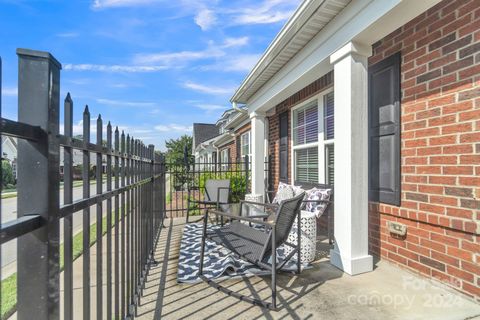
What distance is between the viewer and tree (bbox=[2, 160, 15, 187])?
28.2 inches

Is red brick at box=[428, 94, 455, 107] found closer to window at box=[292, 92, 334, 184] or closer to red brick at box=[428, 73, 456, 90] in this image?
red brick at box=[428, 73, 456, 90]

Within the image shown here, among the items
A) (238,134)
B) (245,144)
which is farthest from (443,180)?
(238,134)

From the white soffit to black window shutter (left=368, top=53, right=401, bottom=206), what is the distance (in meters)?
0.87

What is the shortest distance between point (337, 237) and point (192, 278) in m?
1.64

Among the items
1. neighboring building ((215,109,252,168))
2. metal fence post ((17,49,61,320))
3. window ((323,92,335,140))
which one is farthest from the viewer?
neighboring building ((215,109,252,168))

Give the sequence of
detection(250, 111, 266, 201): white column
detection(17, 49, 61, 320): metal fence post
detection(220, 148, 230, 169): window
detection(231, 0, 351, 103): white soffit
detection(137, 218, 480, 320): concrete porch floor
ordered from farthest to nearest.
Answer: detection(220, 148, 230, 169): window
detection(250, 111, 266, 201): white column
detection(231, 0, 351, 103): white soffit
detection(137, 218, 480, 320): concrete porch floor
detection(17, 49, 61, 320): metal fence post

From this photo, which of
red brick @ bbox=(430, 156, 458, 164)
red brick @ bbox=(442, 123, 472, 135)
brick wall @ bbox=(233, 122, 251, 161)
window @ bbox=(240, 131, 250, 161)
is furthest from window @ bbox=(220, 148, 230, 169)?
red brick @ bbox=(442, 123, 472, 135)

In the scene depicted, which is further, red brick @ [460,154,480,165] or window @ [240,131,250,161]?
window @ [240,131,250,161]

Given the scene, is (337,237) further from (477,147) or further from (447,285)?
(477,147)

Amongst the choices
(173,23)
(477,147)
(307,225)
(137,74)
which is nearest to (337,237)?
(307,225)

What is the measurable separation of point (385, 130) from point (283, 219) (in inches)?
65.2

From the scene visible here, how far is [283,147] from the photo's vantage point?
20.6ft

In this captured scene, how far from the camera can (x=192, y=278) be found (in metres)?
2.89

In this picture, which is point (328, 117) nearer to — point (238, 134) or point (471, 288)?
point (471, 288)
